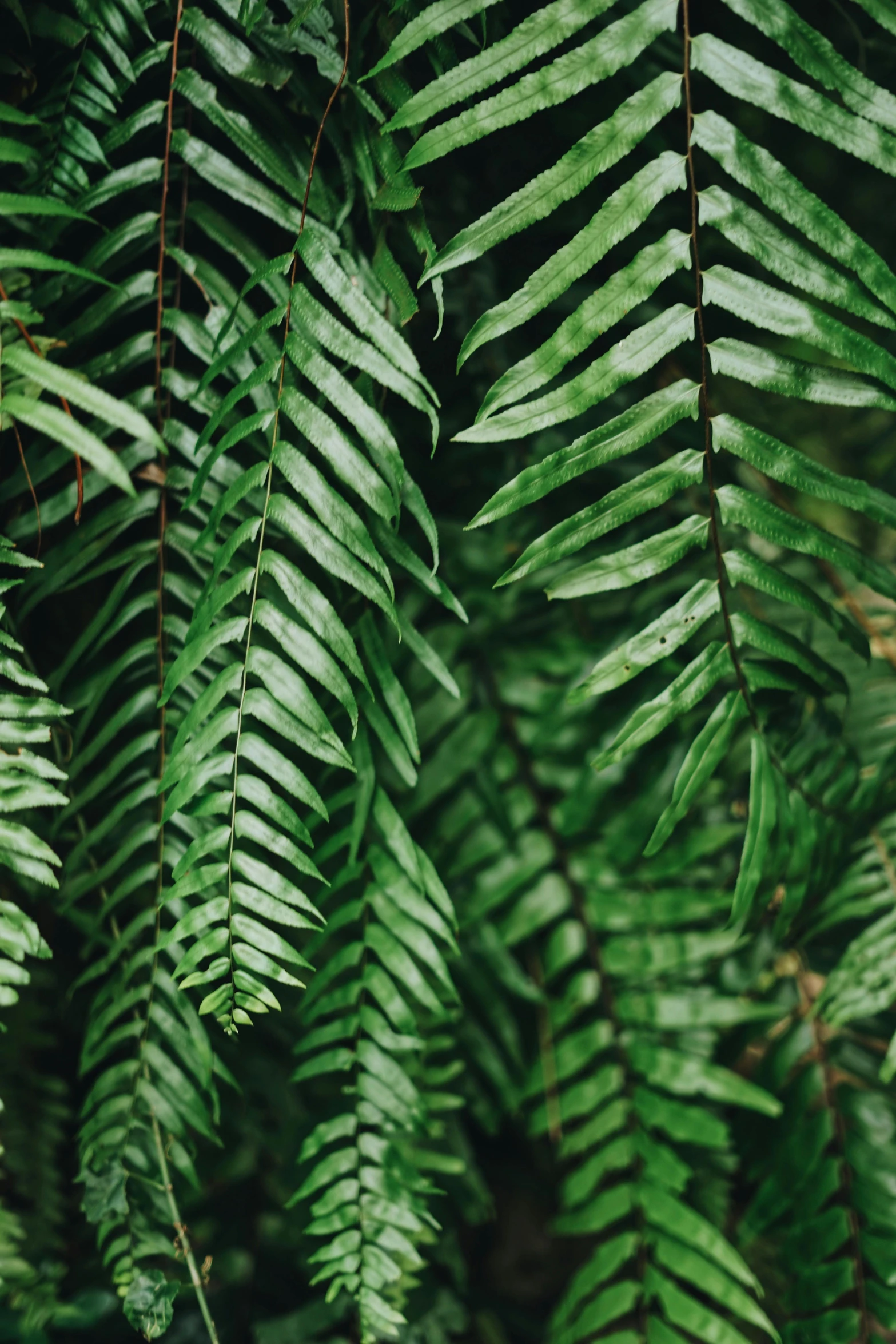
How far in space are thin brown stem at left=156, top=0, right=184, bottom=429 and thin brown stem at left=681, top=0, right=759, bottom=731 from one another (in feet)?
1.35

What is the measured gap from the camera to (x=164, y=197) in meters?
0.68

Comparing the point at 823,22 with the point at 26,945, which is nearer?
the point at 26,945

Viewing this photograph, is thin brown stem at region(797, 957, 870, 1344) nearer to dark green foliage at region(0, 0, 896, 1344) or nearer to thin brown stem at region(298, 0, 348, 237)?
dark green foliage at region(0, 0, 896, 1344)

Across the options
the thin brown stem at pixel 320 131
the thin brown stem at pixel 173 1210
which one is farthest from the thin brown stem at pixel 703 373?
the thin brown stem at pixel 173 1210

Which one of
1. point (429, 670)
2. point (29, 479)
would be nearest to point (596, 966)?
point (429, 670)

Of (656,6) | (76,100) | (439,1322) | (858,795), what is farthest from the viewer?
(439,1322)

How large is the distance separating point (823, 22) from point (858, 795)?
105 cm

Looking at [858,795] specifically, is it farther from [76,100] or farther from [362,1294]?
[76,100]

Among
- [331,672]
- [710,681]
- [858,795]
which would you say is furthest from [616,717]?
[331,672]

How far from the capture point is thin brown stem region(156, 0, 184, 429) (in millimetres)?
651

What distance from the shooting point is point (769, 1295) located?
→ 3.52 feet

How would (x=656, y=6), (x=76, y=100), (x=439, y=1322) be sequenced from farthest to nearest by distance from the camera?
1. (x=439, y=1322)
2. (x=76, y=100)
3. (x=656, y=6)

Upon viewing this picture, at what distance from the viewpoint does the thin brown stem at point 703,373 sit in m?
0.57

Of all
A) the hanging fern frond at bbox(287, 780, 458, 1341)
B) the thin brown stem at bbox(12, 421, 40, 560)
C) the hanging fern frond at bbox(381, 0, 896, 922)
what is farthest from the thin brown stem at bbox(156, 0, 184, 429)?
the hanging fern frond at bbox(287, 780, 458, 1341)
